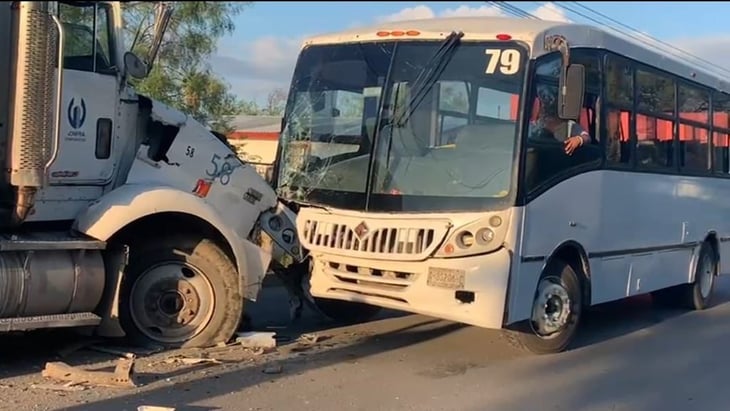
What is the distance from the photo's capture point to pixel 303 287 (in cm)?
979

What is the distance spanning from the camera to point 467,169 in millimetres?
8469

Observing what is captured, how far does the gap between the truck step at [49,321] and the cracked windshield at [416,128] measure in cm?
238

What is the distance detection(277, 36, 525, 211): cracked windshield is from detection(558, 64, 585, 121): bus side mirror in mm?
420

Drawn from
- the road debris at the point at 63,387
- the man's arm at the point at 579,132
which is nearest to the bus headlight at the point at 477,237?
the man's arm at the point at 579,132

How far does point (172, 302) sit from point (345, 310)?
245 centimetres

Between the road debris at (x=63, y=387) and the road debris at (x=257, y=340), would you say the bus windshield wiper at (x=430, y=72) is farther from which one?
the road debris at (x=63, y=387)

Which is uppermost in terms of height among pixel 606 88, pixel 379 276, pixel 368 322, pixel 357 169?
pixel 606 88

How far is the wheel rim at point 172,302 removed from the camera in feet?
28.5

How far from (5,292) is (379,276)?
3.11 meters

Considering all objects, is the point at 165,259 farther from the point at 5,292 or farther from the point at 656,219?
the point at 656,219

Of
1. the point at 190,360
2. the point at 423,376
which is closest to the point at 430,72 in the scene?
the point at 423,376

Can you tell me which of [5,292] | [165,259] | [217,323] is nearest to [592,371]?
[217,323]

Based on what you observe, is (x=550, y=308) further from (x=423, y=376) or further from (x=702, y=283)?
(x=702, y=283)

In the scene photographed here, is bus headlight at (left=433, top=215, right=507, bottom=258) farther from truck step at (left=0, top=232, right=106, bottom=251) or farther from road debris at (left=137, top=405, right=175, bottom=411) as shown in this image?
truck step at (left=0, top=232, right=106, bottom=251)
